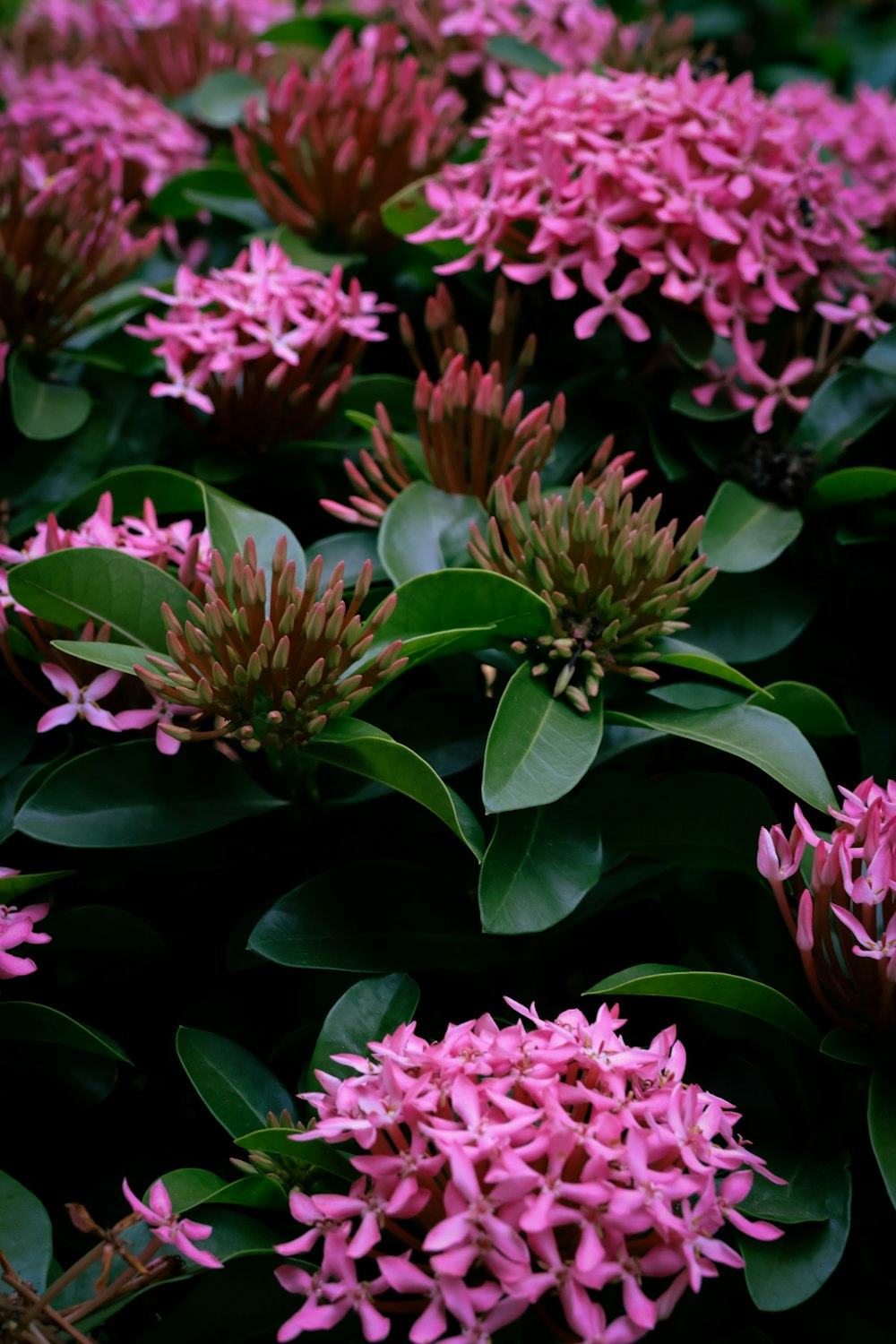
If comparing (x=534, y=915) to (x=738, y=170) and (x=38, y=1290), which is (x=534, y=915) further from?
(x=738, y=170)

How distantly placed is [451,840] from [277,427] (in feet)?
1.47

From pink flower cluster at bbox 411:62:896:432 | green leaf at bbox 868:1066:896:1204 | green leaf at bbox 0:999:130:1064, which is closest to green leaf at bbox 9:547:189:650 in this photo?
green leaf at bbox 0:999:130:1064

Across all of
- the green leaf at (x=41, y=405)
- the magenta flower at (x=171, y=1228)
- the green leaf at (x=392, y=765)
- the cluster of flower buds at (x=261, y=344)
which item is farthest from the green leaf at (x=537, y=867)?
the green leaf at (x=41, y=405)

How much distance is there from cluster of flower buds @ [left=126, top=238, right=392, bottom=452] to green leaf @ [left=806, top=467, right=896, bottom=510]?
443 millimetres

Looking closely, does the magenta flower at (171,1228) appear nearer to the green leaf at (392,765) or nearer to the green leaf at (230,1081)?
the green leaf at (230,1081)

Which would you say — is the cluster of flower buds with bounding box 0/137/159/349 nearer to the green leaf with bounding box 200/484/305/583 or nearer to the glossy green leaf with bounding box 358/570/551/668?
the green leaf with bounding box 200/484/305/583

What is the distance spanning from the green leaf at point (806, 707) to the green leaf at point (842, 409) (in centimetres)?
31

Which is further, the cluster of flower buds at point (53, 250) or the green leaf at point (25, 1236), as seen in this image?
the cluster of flower buds at point (53, 250)

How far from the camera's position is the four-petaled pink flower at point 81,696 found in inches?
33.3

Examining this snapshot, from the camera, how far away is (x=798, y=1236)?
2.28ft

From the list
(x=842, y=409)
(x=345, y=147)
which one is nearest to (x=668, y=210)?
(x=842, y=409)

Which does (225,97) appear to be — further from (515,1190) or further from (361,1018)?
(515,1190)

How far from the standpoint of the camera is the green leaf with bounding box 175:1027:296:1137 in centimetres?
75

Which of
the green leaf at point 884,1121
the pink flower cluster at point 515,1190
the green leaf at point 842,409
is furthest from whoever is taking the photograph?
the green leaf at point 842,409
